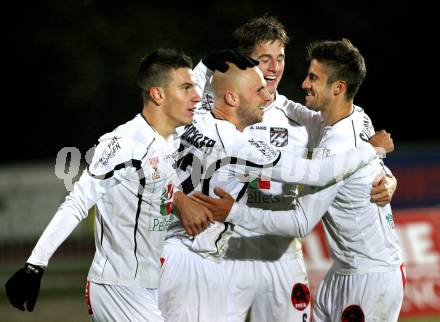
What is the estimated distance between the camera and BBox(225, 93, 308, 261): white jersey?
694cm

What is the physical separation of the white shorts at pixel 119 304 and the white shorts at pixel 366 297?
1244 millimetres

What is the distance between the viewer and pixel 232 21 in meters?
16.9

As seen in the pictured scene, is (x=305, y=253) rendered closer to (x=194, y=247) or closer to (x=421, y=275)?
(x=421, y=275)

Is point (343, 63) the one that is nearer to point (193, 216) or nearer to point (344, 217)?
point (344, 217)

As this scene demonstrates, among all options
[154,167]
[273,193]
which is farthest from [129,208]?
[273,193]

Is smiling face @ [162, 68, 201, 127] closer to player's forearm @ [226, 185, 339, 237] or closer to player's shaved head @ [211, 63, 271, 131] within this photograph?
player's shaved head @ [211, 63, 271, 131]

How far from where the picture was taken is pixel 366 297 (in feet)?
20.7

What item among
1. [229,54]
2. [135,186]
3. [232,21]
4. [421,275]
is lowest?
[421,275]

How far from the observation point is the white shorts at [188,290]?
6332mm

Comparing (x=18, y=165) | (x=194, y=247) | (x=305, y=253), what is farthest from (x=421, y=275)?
(x=18, y=165)

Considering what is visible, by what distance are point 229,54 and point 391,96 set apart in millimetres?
12199

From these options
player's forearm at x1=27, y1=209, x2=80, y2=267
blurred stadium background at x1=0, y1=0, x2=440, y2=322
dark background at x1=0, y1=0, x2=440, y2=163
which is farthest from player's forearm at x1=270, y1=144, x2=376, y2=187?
dark background at x1=0, y1=0, x2=440, y2=163

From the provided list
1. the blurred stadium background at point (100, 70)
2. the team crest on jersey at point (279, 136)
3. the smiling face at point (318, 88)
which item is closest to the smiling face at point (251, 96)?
the smiling face at point (318, 88)

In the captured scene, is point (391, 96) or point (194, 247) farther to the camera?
point (391, 96)
